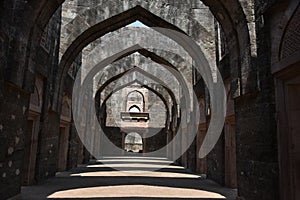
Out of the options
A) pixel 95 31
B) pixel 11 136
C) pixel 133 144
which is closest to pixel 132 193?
pixel 11 136

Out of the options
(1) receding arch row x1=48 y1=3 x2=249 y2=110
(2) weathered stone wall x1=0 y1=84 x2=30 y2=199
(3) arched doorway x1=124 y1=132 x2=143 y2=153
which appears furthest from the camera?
(3) arched doorway x1=124 y1=132 x2=143 y2=153

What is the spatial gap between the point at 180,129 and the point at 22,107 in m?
10.5

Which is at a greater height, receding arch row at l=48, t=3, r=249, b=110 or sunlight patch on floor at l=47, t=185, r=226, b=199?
receding arch row at l=48, t=3, r=249, b=110

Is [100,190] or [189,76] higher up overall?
[189,76]

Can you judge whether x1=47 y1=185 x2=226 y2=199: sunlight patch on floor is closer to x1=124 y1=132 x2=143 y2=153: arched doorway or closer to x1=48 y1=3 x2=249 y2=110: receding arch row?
x1=48 y1=3 x2=249 y2=110: receding arch row

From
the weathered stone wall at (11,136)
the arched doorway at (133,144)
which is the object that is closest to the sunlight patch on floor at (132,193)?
the weathered stone wall at (11,136)

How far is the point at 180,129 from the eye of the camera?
14438 millimetres

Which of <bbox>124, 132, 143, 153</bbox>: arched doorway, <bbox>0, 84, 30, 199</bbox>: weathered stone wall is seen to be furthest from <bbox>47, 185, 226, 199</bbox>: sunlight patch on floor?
<bbox>124, 132, 143, 153</bbox>: arched doorway

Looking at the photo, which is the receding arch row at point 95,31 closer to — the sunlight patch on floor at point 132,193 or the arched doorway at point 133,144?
the sunlight patch on floor at point 132,193

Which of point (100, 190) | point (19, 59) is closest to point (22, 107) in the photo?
point (19, 59)

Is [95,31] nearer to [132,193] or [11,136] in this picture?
[11,136]

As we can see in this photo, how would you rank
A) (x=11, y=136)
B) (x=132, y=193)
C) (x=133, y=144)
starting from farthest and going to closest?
(x=133, y=144) < (x=132, y=193) < (x=11, y=136)

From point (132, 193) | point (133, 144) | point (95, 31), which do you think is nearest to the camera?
point (132, 193)

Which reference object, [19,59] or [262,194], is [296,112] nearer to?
[262,194]
